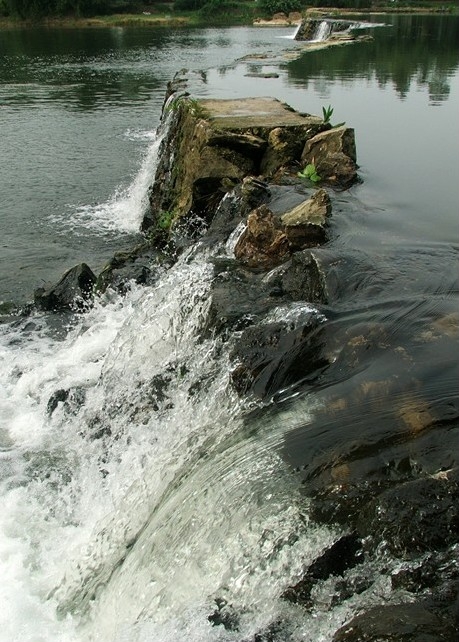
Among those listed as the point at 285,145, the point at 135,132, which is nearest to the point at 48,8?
the point at 135,132

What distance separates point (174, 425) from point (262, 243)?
275cm

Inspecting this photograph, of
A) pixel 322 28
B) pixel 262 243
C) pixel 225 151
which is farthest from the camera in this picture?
pixel 322 28

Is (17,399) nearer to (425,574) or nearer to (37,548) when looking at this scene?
(37,548)

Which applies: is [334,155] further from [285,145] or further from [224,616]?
[224,616]

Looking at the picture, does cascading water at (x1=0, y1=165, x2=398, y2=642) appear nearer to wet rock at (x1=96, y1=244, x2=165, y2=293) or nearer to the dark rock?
the dark rock

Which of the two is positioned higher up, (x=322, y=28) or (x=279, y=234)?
(x=322, y=28)

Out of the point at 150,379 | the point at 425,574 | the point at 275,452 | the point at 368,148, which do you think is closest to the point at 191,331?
the point at 150,379

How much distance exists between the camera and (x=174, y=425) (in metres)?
5.60

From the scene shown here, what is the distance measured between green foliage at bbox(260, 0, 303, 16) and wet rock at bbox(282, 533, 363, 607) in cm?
7088

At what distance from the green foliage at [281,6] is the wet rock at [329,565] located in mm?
70884

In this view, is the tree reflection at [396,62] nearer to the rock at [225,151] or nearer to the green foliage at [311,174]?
the rock at [225,151]

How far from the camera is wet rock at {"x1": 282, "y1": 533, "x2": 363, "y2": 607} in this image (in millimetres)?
3652

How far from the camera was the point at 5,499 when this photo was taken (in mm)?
5820

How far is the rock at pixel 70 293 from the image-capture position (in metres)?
9.09
